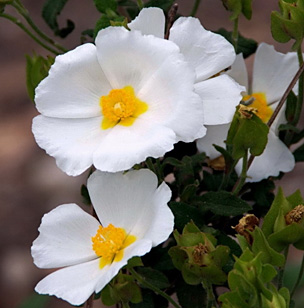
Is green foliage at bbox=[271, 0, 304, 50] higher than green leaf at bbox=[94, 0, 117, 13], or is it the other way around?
green foliage at bbox=[271, 0, 304, 50]

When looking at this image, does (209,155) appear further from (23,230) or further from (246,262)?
(23,230)

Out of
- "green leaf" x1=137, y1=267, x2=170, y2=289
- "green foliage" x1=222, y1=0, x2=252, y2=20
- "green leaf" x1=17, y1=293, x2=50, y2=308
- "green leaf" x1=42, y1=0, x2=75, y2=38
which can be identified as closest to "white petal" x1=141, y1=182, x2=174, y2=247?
"green leaf" x1=137, y1=267, x2=170, y2=289

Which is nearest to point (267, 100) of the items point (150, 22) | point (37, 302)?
point (150, 22)

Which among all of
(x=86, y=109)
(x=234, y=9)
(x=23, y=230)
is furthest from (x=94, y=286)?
(x=23, y=230)

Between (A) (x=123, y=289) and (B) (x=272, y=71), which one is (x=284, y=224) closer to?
(A) (x=123, y=289)

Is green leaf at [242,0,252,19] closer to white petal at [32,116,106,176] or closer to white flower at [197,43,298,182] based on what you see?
white flower at [197,43,298,182]
